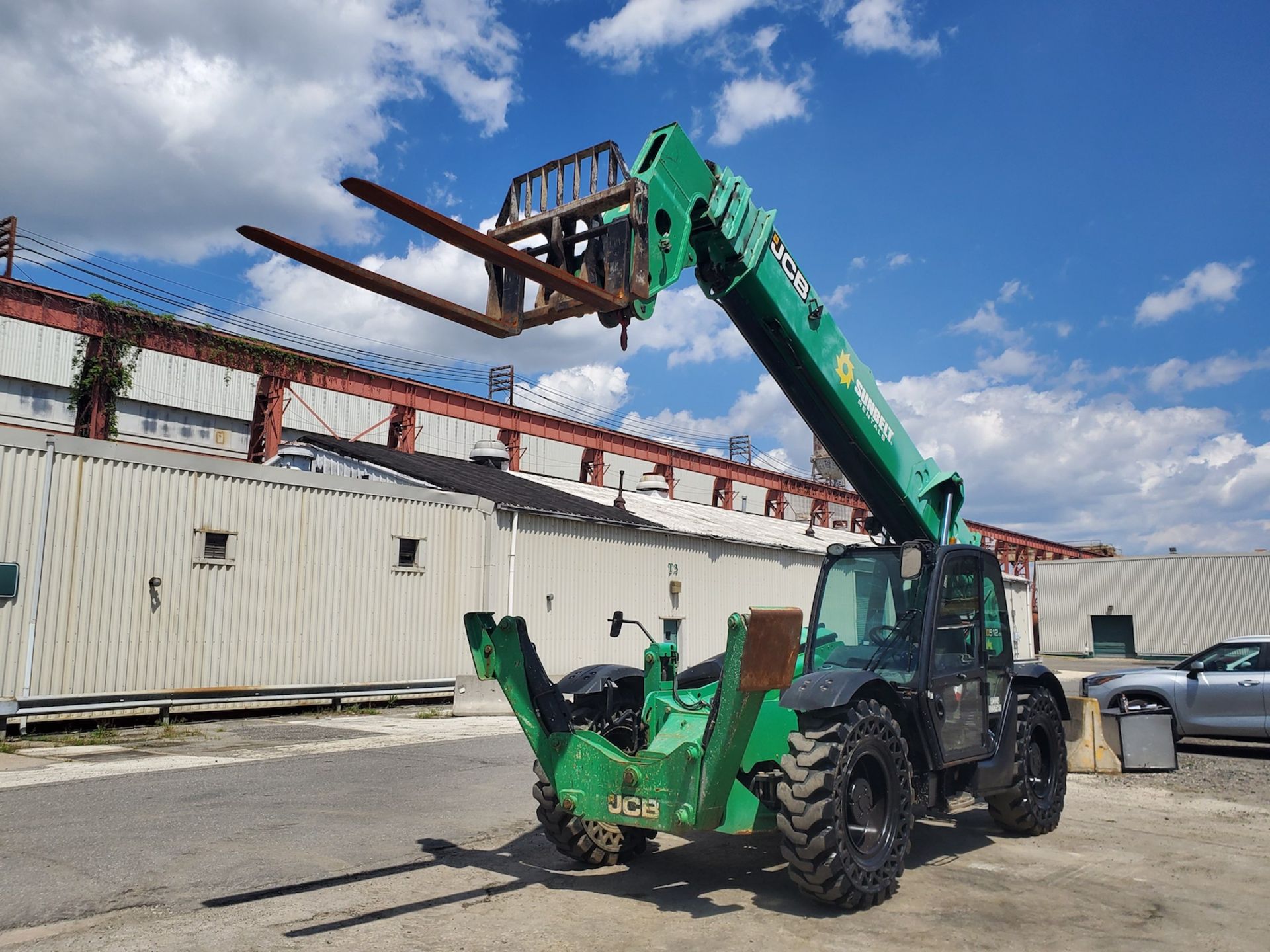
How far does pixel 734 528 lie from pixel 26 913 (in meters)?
25.0

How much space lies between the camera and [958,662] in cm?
708

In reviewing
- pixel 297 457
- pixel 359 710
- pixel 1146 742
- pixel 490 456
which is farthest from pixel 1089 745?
pixel 490 456

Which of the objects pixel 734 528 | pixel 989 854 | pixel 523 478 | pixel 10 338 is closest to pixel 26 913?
pixel 989 854

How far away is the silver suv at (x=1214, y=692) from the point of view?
12.8 meters

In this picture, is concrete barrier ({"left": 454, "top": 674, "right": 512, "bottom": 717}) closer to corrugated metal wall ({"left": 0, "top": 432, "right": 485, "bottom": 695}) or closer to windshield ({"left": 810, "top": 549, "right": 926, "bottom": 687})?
corrugated metal wall ({"left": 0, "top": 432, "right": 485, "bottom": 695})

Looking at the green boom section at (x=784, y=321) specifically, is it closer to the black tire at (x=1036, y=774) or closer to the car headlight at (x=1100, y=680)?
the black tire at (x=1036, y=774)

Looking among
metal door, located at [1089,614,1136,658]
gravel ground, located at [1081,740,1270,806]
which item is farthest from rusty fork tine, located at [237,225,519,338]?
metal door, located at [1089,614,1136,658]

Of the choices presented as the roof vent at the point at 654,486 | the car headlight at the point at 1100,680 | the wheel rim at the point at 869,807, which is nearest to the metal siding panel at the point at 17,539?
the wheel rim at the point at 869,807

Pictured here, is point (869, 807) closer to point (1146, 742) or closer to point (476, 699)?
point (1146, 742)

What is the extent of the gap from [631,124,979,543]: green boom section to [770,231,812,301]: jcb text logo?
1 centimetres

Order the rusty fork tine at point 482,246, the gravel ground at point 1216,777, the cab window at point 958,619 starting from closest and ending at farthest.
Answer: the rusty fork tine at point 482,246
the cab window at point 958,619
the gravel ground at point 1216,777

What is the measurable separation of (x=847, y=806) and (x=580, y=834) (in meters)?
1.81

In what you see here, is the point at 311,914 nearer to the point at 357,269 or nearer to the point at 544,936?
the point at 544,936

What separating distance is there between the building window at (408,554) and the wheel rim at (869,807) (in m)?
13.8
